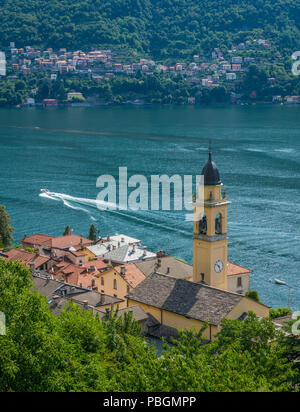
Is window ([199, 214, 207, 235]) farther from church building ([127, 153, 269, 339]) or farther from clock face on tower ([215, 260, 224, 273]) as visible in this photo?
clock face on tower ([215, 260, 224, 273])

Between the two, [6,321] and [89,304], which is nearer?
[6,321]

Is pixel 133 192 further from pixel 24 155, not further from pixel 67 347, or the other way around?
pixel 67 347

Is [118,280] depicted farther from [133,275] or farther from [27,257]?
[27,257]

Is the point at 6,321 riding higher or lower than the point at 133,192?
higher

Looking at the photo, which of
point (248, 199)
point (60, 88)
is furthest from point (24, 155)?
point (60, 88)

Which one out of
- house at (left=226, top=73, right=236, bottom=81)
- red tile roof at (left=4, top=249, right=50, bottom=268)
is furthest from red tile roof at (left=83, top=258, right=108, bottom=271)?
house at (left=226, top=73, right=236, bottom=81)

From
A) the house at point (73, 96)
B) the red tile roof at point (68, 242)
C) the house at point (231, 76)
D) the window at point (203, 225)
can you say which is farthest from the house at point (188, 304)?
the house at point (231, 76)

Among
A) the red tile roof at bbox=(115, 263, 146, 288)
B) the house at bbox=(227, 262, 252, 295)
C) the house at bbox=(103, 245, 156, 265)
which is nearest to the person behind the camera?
the house at bbox=(227, 262, 252, 295)
